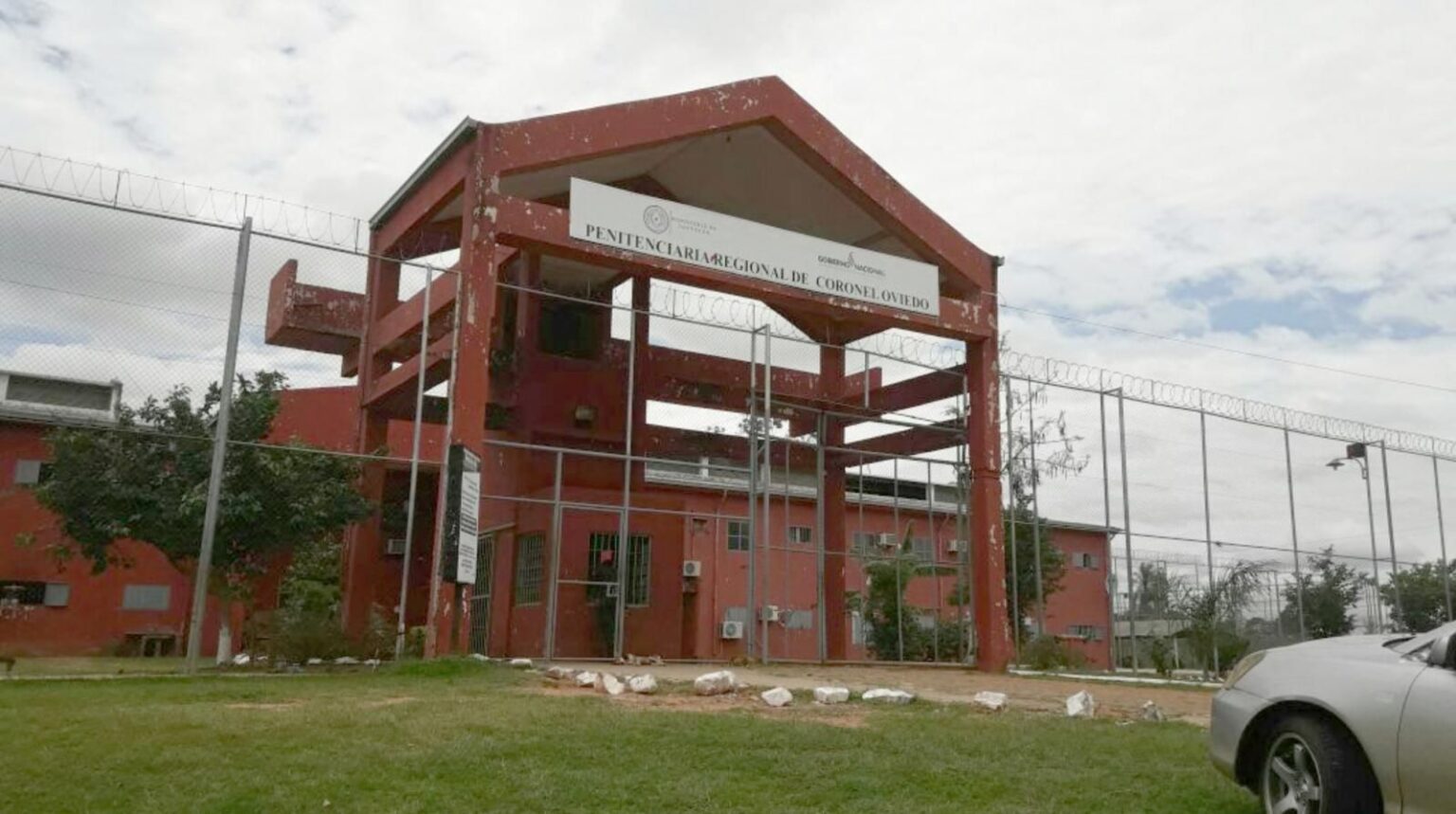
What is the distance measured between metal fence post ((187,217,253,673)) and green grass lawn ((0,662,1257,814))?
9.94ft

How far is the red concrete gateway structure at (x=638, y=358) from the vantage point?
17.4m

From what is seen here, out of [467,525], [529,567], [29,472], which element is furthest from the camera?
[29,472]

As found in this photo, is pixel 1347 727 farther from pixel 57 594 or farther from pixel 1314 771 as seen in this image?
pixel 57 594

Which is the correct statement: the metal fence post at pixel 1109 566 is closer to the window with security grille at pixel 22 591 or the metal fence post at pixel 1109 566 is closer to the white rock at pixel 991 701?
the white rock at pixel 991 701

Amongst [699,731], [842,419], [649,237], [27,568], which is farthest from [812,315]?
[27,568]

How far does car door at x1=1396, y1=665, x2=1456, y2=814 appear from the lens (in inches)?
213

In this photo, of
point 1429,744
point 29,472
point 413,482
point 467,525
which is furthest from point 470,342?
point 1429,744

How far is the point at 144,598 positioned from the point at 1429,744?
25.6 m

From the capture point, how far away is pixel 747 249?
18.8 metres

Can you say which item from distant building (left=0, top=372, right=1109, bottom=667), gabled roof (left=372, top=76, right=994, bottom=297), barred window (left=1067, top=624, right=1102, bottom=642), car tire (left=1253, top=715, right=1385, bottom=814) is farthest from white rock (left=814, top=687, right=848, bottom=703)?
barred window (left=1067, top=624, right=1102, bottom=642)

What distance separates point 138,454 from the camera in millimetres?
18344

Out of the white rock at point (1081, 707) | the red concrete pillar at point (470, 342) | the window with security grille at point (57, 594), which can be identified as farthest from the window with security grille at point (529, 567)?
the window with security grille at point (57, 594)

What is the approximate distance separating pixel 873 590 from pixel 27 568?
1705cm

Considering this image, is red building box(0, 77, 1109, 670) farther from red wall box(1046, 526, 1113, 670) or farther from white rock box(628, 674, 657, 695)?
red wall box(1046, 526, 1113, 670)
